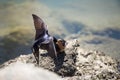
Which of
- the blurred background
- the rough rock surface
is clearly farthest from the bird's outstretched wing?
the blurred background

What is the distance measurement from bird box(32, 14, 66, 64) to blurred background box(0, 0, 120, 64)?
13.9ft

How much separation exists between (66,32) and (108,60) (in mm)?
10038

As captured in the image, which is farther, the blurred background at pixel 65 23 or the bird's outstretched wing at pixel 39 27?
the blurred background at pixel 65 23

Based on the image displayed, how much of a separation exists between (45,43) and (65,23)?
11.9 meters

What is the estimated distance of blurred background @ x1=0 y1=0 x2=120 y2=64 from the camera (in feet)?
30.0

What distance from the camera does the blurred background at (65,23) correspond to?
9148 millimetres

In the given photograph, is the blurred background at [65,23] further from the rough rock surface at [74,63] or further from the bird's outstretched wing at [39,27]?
the bird's outstretched wing at [39,27]

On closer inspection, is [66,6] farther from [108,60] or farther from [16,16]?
[108,60]

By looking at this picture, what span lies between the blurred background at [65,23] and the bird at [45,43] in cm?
422

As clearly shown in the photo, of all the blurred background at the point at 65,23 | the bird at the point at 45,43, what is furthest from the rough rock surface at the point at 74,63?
the blurred background at the point at 65,23

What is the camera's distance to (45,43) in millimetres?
2717

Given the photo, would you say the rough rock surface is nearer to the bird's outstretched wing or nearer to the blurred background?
the bird's outstretched wing

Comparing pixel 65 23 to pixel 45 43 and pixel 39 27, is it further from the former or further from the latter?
pixel 45 43

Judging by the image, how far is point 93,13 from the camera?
16641mm
